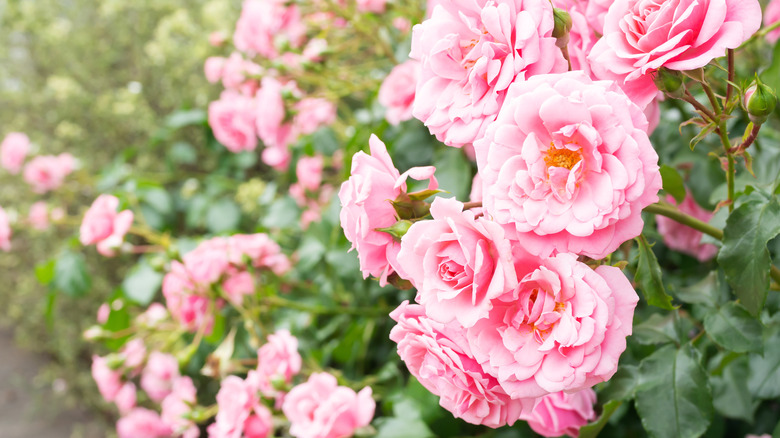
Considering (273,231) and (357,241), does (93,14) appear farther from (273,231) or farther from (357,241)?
(357,241)

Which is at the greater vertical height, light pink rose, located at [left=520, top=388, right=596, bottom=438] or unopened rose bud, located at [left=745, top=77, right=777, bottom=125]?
unopened rose bud, located at [left=745, top=77, right=777, bottom=125]

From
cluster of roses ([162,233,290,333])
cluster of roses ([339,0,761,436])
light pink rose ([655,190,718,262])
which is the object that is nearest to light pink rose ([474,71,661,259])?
cluster of roses ([339,0,761,436])

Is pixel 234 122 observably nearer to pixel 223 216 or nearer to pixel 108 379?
pixel 223 216

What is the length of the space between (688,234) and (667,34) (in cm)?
39

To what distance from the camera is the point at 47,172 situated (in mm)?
1634

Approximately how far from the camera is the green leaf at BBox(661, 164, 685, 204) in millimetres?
547

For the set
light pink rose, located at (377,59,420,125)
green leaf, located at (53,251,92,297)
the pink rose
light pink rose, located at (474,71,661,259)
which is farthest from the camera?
green leaf, located at (53,251,92,297)

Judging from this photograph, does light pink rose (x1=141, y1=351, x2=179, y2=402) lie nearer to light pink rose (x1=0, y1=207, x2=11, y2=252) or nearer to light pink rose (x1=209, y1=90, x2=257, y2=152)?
light pink rose (x1=209, y1=90, x2=257, y2=152)

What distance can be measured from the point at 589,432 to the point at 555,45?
356mm

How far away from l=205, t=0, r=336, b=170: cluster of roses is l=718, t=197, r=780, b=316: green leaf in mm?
754

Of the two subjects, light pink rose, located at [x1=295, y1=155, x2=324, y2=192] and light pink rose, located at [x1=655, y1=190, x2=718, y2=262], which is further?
light pink rose, located at [x1=295, y1=155, x2=324, y2=192]

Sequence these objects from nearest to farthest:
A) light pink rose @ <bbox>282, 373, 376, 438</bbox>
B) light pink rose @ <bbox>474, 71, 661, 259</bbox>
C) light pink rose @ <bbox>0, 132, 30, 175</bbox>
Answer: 1. light pink rose @ <bbox>474, 71, 661, 259</bbox>
2. light pink rose @ <bbox>282, 373, 376, 438</bbox>
3. light pink rose @ <bbox>0, 132, 30, 175</bbox>

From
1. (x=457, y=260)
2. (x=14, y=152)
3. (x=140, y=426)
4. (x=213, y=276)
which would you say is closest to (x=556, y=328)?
(x=457, y=260)

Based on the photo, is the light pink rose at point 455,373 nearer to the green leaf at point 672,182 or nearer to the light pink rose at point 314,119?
the green leaf at point 672,182
